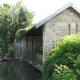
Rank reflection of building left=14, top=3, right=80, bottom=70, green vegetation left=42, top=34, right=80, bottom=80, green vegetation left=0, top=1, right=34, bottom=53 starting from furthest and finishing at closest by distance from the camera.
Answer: green vegetation left=0, top=1, right=34, bottom=53
reflection of building left=14, top=3, right=80, bottom=70
green vegetation left=42, top=34, right=80, bottom=80

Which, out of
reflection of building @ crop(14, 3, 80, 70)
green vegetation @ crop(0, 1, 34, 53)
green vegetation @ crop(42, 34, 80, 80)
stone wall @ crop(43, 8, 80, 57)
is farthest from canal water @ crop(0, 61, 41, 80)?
green vegetation @ crop(0, 1, 34, 53)

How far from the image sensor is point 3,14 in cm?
3894

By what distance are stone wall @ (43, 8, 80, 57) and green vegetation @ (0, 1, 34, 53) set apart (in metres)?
22.2

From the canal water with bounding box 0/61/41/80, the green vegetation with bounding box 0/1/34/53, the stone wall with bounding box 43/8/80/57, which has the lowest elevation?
the canal water with bounding box 0/61/41/80

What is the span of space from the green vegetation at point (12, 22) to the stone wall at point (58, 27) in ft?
72.7

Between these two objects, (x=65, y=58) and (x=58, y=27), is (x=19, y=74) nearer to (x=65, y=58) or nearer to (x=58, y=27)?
(x=58, y=27)

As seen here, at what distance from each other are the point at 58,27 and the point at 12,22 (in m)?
24.6

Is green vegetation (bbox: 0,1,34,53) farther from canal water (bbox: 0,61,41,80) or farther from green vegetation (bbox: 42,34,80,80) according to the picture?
green vegetation (bbox: 42,34,80,80)

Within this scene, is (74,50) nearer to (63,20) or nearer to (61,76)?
(61,76)

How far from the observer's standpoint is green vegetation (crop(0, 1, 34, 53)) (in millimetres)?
37000

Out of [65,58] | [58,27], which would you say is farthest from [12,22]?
[65,58]

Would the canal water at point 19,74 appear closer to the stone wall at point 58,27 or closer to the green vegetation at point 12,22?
the stone wall at point 58,27

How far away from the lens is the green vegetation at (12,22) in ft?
121

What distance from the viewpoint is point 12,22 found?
37.8 metres
